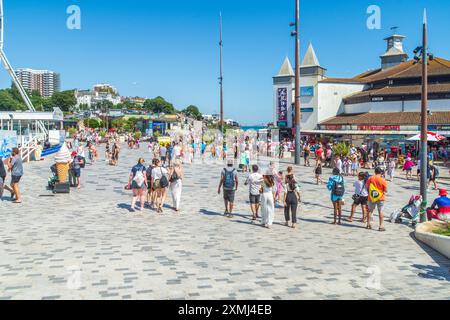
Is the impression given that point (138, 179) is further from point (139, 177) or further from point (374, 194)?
point (374, 194)

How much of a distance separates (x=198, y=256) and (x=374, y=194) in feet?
16.7

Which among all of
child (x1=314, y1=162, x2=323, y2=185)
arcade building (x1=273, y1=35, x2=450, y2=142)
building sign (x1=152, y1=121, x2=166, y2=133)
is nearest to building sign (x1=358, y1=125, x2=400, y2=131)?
arcade building (x1=273, y1=35, x2=450, y2=142)

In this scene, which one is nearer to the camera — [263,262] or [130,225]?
[263,262]

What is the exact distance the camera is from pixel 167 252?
8445 mm

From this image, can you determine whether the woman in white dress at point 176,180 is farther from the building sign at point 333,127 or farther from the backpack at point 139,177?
the building sign at point 333,127

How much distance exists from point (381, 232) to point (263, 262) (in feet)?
14.2

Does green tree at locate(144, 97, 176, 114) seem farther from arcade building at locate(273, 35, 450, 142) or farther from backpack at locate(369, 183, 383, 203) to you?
backpack at locate(369, 183, 383, 203)

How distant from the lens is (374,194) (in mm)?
10875

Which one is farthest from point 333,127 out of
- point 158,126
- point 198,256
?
point 198,256

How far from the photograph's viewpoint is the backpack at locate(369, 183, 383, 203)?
10.8m

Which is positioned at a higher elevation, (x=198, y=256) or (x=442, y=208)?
(x=442, y=208)

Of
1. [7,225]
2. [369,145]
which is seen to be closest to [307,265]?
[7,225]

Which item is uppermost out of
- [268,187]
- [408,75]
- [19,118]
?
[408,75]
